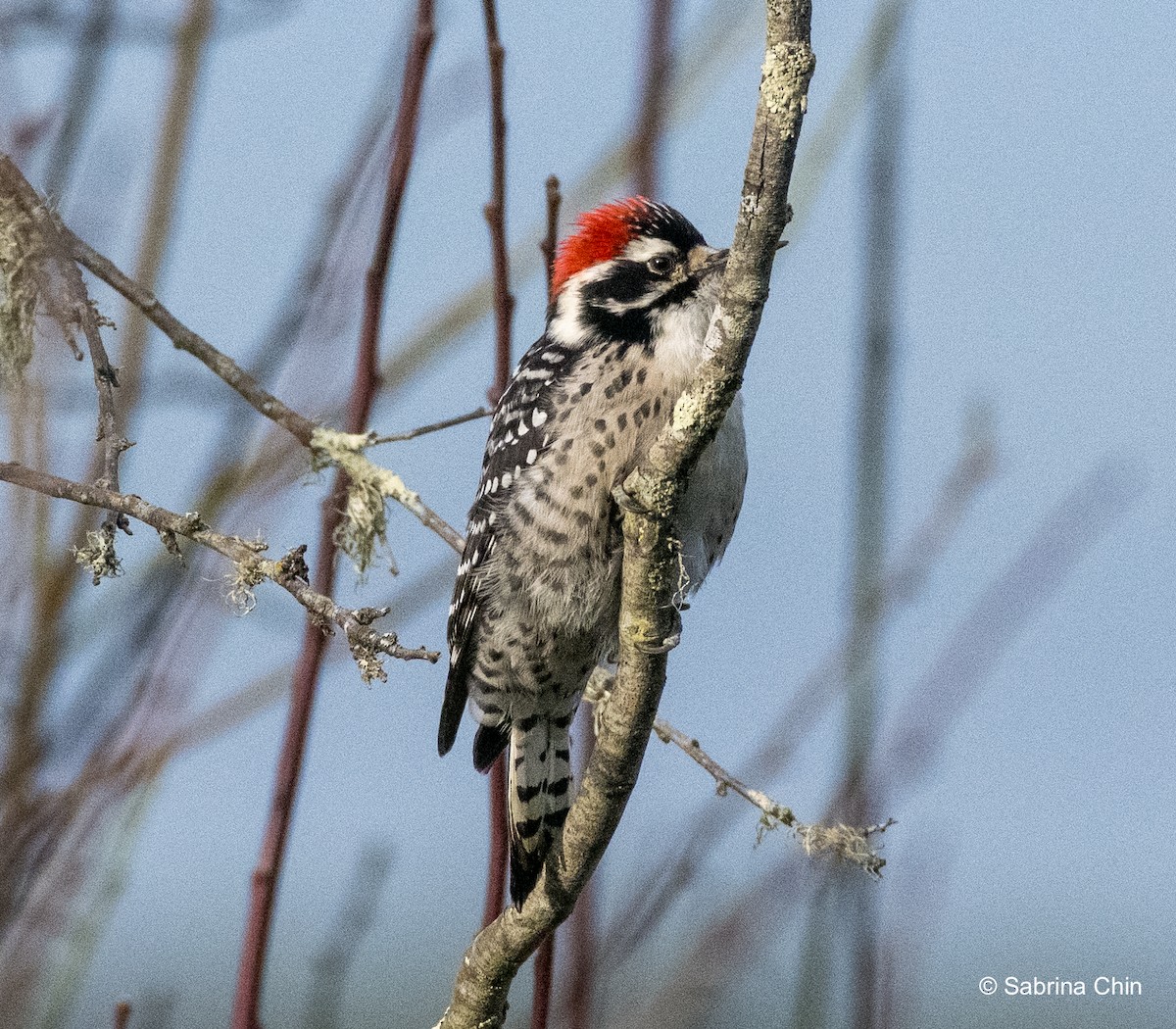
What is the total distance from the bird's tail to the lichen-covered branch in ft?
1.07

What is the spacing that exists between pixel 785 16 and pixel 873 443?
684 millimetres

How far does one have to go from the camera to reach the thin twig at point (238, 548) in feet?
6.33

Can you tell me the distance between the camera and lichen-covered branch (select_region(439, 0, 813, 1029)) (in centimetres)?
193

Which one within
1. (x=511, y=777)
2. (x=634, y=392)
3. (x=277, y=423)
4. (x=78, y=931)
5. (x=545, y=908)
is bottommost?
(x=78, y=931)

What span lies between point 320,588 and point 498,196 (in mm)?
873

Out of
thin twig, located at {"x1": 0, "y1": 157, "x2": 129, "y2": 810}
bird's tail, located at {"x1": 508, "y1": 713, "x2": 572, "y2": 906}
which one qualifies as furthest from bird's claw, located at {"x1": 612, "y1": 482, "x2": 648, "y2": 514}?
bird's tail, located at {"x1": 508, "y1": 713, "x2": 572, "y2": 906}

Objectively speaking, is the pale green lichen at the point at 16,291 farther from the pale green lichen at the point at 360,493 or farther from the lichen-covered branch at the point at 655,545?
the lichen-covered branch at the point at 655,545

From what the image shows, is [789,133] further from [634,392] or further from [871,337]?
[634,392]

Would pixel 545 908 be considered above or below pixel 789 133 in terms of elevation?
below

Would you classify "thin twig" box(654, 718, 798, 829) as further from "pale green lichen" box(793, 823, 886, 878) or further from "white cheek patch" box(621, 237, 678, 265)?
"white cheek patch" box(621, 237, 678, 265)

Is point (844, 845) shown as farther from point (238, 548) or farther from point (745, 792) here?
point (238, 548)

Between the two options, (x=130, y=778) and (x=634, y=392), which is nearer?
(x=130, y=778)

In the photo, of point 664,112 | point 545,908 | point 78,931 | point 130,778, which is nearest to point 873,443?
point 664,112

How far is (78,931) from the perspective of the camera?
2375mm
